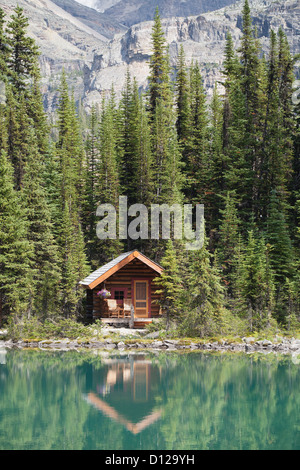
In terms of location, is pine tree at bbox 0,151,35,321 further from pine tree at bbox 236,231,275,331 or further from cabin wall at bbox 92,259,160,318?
pine tree at bbox 236,231,275,331

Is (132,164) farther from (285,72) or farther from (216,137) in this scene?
(285,72)

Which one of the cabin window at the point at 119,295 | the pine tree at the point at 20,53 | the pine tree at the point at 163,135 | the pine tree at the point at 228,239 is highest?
the pine tree at the point at 20,53

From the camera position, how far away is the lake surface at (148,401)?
12.8 metres

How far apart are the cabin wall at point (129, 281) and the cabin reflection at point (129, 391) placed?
9.17 metres

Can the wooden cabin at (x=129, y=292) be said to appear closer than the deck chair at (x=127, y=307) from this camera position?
Yes

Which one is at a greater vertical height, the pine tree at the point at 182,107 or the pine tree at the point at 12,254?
the pine tree at the point at 182,107

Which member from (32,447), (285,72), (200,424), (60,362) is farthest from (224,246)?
(32,447)

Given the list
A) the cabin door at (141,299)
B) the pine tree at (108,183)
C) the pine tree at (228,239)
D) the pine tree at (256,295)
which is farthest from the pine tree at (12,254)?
the pine tree at (228,239)

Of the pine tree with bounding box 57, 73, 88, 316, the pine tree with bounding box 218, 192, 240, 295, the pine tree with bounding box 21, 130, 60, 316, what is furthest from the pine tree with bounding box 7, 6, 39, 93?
the pine tree with bounding box 218, 192, 240, 295

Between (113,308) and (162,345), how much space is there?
525 centimetres

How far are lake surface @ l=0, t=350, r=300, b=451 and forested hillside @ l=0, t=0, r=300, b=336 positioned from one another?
6.18 m

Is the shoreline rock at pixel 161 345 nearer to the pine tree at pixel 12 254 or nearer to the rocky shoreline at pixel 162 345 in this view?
the rocky shoreline at pixel 162 345

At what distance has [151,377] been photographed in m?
20.0

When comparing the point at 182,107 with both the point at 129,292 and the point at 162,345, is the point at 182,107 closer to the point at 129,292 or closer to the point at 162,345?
the point at 129,292
